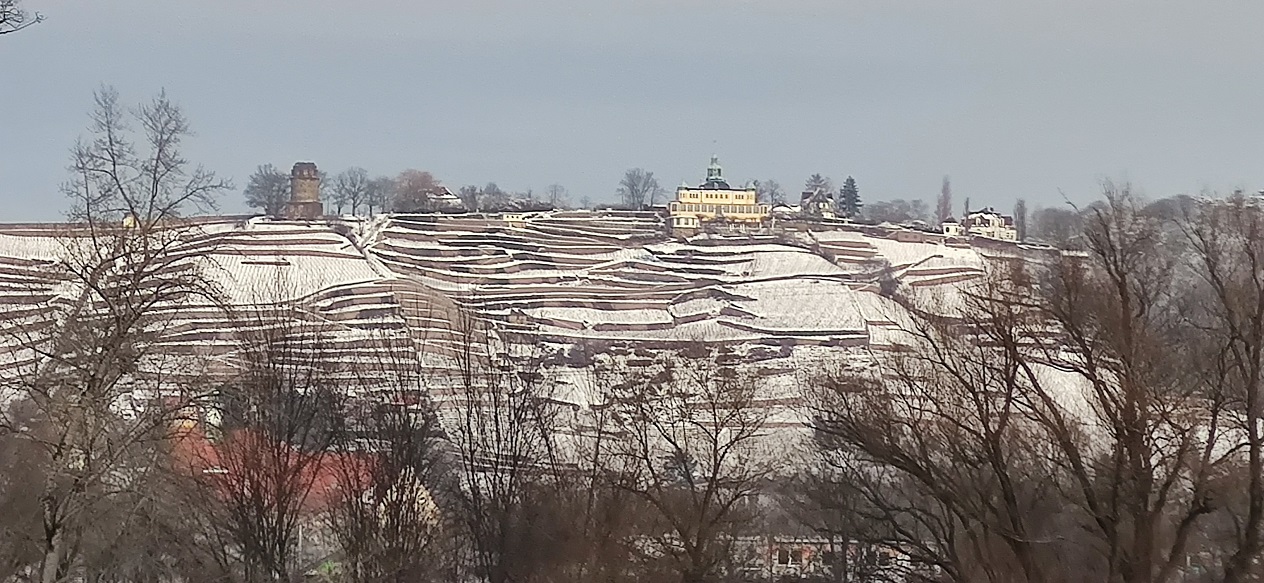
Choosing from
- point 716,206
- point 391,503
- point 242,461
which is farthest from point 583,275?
point 242,461

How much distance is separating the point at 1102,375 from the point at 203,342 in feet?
222

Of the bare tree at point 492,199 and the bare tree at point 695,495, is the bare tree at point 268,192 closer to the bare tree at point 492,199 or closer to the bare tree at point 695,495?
the bare tree at point 492,199

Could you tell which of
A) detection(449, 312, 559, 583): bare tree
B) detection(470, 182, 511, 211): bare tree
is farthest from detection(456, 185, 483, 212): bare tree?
detection(449, 312, 559, 583): bare tree

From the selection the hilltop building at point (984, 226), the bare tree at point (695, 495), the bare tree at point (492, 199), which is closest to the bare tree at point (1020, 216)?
the hilltop building at point (984, 226)

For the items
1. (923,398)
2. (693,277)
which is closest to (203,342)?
(693,277)

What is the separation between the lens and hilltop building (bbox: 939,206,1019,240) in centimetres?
15538

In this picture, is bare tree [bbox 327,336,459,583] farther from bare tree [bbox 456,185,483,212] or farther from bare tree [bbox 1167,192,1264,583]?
bare tree [bbox 456,185,483,212]

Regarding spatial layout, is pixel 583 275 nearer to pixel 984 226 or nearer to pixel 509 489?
pixel 984 226

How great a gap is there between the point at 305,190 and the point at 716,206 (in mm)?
A: 44673

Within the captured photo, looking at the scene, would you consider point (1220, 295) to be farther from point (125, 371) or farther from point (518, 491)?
point (518, 491)

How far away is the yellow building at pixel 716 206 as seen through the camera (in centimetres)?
14604

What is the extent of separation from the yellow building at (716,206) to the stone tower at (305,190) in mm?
38028

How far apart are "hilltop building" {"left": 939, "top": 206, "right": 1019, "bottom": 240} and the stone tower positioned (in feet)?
224

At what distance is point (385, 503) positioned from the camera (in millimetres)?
20656
